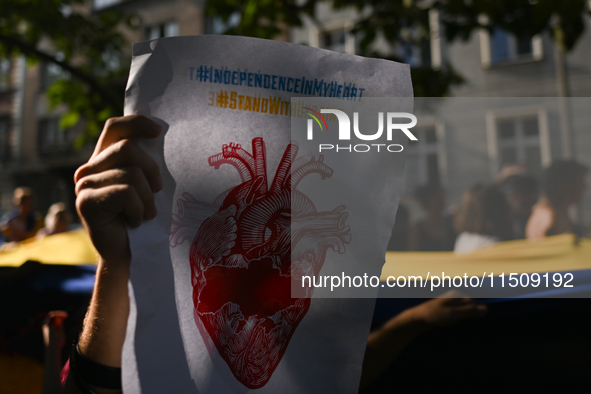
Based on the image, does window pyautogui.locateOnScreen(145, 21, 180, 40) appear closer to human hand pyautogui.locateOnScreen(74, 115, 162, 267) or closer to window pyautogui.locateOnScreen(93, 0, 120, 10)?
window pyautogui.locateOnScreen(93, 0, 120, 10)

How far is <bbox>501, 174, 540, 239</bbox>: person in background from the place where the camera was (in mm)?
4160

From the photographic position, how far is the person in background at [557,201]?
3496mm

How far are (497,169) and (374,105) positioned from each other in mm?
10049

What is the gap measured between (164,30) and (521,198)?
1318cm

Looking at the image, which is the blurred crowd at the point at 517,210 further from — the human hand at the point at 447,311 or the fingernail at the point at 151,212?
the fingernail at the point at 151,212

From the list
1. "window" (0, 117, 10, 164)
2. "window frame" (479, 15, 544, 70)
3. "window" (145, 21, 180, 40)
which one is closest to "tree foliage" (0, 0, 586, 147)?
"window frame" (479, 15, 544, 70)

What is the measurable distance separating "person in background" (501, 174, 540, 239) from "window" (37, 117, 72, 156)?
632 inches

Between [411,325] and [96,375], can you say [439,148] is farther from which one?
[96,375]

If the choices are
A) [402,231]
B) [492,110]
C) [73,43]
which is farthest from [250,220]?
[492,110]

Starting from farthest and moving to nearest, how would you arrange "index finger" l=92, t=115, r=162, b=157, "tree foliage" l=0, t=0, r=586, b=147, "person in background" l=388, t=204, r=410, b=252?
"person in background" l=388, t=204, r=410, b=252 < "tree foliage" l=0, t=0, r=586, b=147 < "index finger" l=92, t=115, r=162, b=157

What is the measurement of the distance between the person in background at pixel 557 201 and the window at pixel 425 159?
5539 mm

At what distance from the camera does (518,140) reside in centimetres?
1001

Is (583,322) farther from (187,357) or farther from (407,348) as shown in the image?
(187,357)

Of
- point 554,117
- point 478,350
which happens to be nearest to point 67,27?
point 478,350
